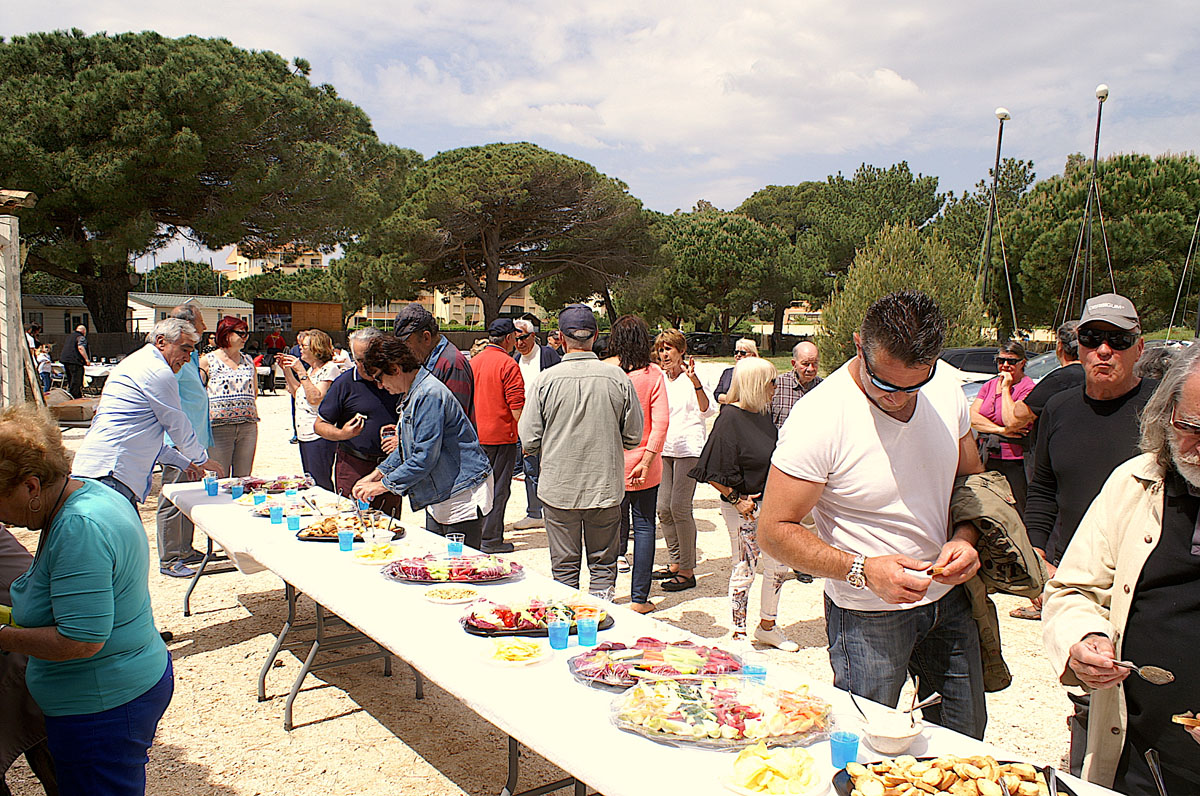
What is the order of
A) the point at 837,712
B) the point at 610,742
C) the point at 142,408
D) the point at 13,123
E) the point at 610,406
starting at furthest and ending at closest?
the point at 13,123
the point at 142,408
the point at 610,406
the point at 837,712
the point at 610,742

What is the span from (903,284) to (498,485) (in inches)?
581

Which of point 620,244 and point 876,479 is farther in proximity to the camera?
point 620,244

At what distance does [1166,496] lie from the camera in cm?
170

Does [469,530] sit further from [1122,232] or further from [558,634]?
[1122,232]

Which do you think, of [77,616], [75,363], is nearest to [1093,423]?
[77,616]

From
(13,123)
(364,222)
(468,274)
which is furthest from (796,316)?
(13,123)

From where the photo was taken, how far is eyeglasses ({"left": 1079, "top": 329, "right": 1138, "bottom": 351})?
287 cm

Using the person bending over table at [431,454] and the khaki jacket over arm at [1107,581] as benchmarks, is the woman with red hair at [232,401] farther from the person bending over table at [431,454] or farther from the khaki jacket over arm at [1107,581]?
the khaki jacket over arm at [1107,581]

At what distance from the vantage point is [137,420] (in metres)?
4.39

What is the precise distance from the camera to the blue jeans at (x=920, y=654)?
211cm

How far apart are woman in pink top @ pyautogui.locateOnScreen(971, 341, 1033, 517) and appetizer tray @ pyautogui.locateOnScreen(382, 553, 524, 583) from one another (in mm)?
3557

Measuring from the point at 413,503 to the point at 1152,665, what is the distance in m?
3.03

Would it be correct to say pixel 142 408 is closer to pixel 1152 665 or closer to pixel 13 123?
pixel 1152 665

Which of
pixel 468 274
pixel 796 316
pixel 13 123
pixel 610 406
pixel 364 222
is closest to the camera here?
pixel 610 406
